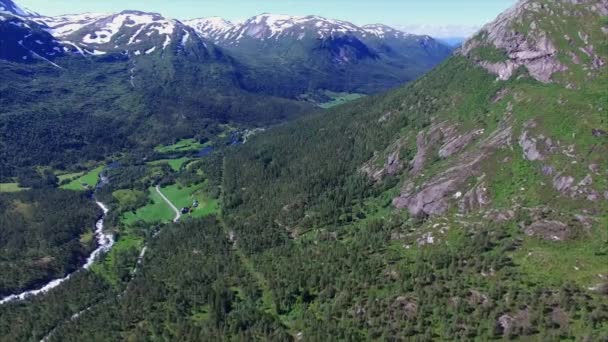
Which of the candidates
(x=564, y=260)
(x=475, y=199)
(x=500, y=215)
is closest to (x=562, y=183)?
(x=500, y=215)

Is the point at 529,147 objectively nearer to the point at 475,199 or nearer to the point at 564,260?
the point at 475,199

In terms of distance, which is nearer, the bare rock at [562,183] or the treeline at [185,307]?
the treeline at [185,307]

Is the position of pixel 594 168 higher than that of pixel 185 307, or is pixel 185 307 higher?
pixel 594 168

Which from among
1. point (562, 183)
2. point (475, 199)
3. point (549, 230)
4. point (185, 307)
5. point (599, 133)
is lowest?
point (185, 307)

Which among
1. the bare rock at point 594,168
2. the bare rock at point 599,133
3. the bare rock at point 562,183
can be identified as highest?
the bare rock at point 599,133

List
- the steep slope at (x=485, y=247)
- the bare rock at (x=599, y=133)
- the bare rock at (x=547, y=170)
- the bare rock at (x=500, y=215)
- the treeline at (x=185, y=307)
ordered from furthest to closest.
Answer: the bare rock at (x=547, y=170) → the bare rock at (x=599, y=133) → the bare rock at (x=500, y=215) → the treeline at (x=185, y=307) → the steep slope at (x=485, y=247)

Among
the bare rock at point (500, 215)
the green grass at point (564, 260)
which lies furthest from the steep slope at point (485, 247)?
the bare rock at point (500, 215)

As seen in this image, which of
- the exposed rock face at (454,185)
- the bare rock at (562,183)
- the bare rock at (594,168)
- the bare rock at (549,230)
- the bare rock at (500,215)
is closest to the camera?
the bare rock at (549,230)

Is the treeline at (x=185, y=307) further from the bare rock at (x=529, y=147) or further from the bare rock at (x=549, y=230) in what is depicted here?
the bare rock at (x=529, y=147)

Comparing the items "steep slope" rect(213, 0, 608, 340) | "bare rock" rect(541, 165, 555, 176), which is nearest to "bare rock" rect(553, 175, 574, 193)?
"steep slope" rect(213, 0, 608, 340)

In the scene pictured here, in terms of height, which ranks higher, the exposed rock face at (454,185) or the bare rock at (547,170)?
the bare rock at (547,170)
